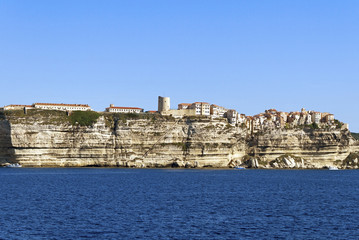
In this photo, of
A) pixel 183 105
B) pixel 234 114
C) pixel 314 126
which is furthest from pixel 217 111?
pixel 314 126

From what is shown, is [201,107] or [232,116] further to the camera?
[201,107]

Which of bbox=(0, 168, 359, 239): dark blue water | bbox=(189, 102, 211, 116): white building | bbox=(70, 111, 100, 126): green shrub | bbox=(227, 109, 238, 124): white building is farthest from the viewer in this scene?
bbox=(189, 102, 211, 116): white building

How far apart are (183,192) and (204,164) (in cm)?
7790

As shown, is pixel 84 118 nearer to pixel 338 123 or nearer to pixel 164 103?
pixel 164 103

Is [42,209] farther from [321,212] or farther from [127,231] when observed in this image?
[321,212]

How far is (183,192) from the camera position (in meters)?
75.1

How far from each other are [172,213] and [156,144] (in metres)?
96.7

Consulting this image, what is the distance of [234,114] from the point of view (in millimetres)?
165750

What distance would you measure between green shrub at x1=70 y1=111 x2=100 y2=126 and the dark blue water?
65.4 metres

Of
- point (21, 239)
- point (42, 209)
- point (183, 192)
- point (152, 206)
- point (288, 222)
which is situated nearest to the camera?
point (21, 239)

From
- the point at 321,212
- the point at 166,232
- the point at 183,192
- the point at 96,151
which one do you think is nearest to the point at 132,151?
the point at 96,151

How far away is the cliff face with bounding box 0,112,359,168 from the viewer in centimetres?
13875

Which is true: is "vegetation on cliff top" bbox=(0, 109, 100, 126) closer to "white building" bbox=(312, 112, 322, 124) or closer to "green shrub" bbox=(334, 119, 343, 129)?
"white building" bbox=(312, 112, 322, 124)

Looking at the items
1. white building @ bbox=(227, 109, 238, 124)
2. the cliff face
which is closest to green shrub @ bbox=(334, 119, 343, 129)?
the cliff face
